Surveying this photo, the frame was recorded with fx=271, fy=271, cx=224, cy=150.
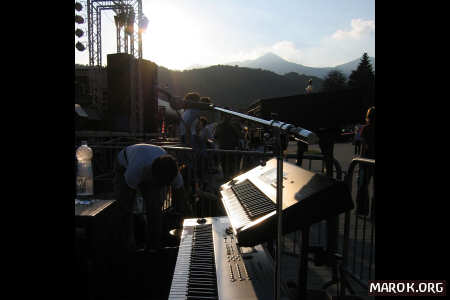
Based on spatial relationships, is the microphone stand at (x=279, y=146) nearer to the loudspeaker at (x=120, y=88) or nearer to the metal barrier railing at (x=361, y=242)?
the metal barrier railing at (x=361, y=242)

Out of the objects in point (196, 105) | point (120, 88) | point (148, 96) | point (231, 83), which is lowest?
point (196, 105)

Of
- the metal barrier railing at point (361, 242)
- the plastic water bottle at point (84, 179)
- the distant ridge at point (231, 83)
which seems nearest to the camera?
the metal barrier railing at point (361, 242)

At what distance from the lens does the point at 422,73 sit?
0.93 m

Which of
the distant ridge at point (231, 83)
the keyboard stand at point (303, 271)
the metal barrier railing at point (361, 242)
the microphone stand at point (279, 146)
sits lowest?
the metal barrier railing at point (361, 242)

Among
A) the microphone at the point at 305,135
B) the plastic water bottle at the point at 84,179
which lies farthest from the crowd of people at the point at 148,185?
the microphone at the point at 305,135

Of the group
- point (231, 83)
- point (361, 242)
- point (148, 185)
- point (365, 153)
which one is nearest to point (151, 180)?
point (148, 185)

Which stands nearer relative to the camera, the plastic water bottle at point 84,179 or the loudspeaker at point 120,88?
the plastic water bottle at point 84,179

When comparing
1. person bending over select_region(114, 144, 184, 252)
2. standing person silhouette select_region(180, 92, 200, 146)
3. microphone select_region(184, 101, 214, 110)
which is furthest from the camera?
standing person silhouette select_region(180, 92, 200, 146)

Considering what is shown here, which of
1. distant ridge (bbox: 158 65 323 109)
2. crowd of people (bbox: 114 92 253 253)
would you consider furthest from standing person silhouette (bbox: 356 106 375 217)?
distant ridge (bbox: 158 65 323 109)

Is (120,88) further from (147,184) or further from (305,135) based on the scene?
(305,135)

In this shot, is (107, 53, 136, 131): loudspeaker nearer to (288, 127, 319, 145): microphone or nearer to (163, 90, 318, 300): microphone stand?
(163, 90, 318, 300): microphone stand

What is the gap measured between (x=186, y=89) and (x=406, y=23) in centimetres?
9536

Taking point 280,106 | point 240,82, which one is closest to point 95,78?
point 280,106

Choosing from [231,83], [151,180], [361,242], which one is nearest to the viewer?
[151,180]
